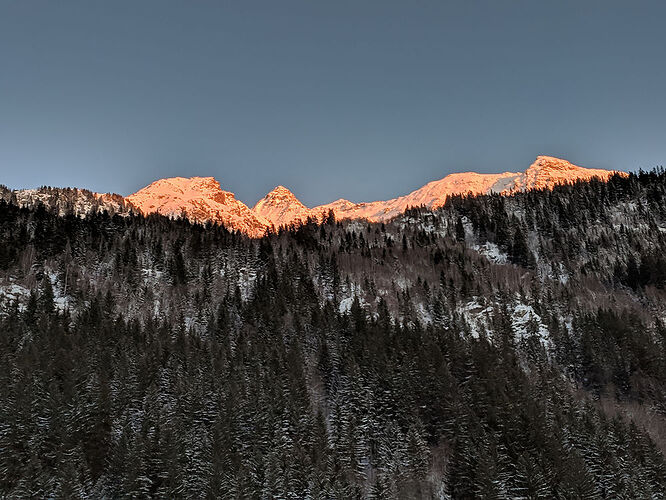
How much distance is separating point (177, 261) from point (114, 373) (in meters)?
84.8

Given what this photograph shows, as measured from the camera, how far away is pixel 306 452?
75375 millimetres

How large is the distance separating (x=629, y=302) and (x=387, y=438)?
Answer: 111003 mm

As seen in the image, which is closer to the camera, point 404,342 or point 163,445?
point 163,445

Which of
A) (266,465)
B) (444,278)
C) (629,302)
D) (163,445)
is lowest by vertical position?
(266,465)

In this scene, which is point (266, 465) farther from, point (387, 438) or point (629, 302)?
point (629, 302)

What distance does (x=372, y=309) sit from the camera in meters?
153

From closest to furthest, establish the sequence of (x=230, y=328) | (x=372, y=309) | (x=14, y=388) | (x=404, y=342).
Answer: (x=14, y=388), (x=404, y=342), (x=230, y=328), (x=372, y=309)

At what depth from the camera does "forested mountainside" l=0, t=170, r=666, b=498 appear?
6588cm

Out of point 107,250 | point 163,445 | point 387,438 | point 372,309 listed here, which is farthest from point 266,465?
point 107,250

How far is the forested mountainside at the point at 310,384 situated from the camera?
216 feet

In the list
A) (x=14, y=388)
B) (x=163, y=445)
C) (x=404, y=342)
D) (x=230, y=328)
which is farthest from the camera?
(x=230, y=328)

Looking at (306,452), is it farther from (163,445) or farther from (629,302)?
(629,302)

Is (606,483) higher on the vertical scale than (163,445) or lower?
lower

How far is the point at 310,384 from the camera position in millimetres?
102938
